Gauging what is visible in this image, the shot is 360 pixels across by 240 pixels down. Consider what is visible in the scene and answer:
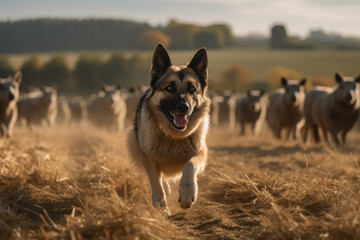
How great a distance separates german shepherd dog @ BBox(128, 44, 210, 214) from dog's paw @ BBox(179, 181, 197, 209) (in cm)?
47

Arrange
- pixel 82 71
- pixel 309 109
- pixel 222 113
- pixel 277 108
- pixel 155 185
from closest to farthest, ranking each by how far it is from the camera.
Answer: pixel 155 185 < pixel 309 109 < pixel 277 108 < pixel 222 113 < pixel 82 71

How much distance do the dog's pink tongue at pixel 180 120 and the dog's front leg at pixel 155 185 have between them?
2.63 feet

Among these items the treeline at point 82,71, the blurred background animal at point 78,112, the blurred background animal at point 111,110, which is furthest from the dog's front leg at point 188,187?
the treeline at point 82,71

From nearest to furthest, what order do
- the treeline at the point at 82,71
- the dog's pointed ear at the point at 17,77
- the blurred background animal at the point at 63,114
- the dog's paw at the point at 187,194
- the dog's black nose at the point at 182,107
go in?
the dog's paw at the point at 187,194, the dog's black nose at the point at 182,107, the dog's pointed ear at the point at 17,77, the blurred background animal at the point at 63,114, the treeline at the point at 82,71

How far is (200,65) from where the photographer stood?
555 centimetres

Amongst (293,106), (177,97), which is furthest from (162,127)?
(293,106)

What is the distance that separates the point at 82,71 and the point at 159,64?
69368mm

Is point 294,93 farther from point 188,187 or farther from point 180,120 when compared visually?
point 188,187

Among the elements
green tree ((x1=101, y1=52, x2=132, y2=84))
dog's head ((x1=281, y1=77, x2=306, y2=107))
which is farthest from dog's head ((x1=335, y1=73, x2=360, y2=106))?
green tree ((x1=101, y1=52, x2=132, y2=84))

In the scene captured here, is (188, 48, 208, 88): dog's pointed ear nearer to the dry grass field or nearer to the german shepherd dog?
the german shepherd dog

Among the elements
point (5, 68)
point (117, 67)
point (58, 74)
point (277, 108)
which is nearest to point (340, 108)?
point (277, 108)

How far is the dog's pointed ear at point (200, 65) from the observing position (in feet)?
18.1

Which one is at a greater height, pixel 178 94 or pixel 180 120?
pixel 178 94

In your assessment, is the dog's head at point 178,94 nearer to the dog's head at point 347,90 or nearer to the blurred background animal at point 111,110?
the dog's head at point 347,90
